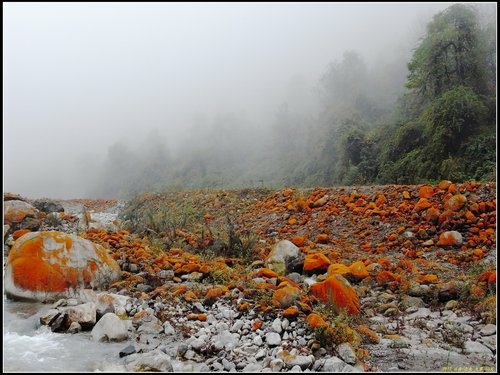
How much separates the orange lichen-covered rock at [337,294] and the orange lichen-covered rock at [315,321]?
738 millimetres

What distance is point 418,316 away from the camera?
17.6ft

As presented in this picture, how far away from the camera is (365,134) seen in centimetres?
2197

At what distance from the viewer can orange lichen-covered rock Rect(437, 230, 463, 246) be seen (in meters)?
8.21

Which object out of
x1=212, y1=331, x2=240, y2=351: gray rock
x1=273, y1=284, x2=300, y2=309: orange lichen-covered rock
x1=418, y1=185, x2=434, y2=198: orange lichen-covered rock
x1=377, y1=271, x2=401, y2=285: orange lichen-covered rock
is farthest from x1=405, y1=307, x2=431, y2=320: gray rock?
x1=418, y1=185, x2=434, y2=198: orange lichen-covered rock

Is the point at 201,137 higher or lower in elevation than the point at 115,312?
higher

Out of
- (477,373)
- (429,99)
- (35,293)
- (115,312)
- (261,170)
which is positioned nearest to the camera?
(477,373)

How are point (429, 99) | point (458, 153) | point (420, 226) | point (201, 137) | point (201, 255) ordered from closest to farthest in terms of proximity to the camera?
1. point (201, 255)
2. point (420, 226)
3. point (458, 153)
4. point (429, 99)
5. point (201, 137)

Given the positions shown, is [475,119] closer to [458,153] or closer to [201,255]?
[458,153]

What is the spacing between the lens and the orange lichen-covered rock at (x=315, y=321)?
14.4ft

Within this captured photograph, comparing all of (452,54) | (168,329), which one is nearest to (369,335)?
(168,329)

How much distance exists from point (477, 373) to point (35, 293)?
5.57m

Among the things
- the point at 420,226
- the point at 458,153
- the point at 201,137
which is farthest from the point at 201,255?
the point at 201,137

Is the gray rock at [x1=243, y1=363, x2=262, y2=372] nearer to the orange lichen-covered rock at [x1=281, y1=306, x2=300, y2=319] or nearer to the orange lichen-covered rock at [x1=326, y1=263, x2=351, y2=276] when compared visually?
the orange lichen-covered rock at [x1=281, y1=306, x2=300, y2=319]

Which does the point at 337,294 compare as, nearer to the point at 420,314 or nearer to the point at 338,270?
the point at 420,314
